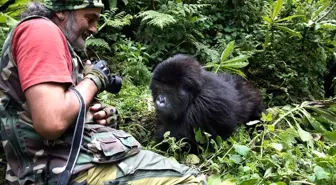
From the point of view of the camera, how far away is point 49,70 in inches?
71.7

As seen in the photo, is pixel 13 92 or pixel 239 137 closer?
pixel 13 92

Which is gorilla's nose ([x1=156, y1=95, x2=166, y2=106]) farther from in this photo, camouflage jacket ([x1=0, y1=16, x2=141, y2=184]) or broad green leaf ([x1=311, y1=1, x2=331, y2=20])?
broad green leaf ([x1=311, y1=1, x2=331, y2=20])

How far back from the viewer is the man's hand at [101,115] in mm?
2336

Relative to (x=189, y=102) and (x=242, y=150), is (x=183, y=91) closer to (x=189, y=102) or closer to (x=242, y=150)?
(x=189, y=102)

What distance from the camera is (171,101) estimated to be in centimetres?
335

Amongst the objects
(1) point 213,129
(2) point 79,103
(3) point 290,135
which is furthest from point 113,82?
(3) point 290,135

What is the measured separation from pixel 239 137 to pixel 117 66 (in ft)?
5.56

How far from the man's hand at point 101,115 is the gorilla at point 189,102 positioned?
3.04ft

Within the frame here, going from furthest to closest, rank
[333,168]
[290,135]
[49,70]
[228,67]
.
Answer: [228,67] < [290,135] < [333,168] < [49,70]

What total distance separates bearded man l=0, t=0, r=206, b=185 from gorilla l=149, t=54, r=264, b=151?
1003 mm

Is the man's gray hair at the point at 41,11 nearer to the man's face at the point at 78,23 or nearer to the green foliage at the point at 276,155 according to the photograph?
the man's face at the point at 78,23

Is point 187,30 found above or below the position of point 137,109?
above

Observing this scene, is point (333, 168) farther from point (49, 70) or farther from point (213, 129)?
point (49, 70)

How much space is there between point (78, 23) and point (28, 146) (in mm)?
639
